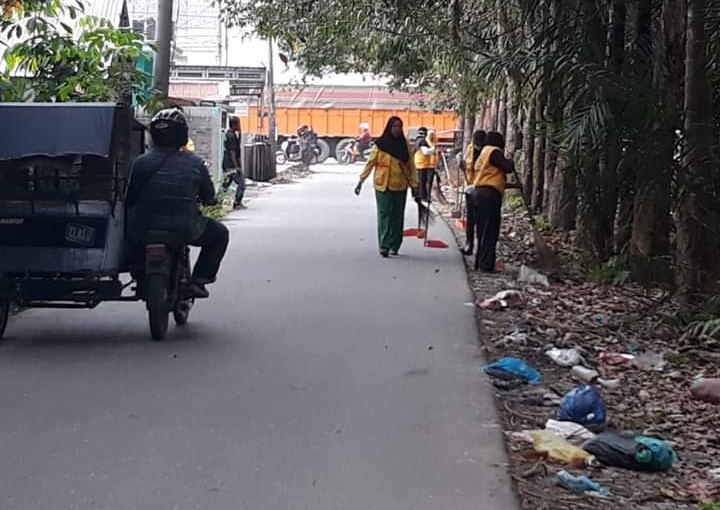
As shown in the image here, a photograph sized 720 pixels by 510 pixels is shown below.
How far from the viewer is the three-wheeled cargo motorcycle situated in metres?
9.72

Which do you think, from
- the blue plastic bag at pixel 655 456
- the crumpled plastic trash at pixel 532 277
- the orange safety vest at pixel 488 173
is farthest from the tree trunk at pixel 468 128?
the blue plastic bag at pixel 655 456

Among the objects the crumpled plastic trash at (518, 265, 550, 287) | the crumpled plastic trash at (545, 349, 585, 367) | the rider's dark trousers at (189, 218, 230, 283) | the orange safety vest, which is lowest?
the crumpled plastic trash at (518, 265, 550, 287)

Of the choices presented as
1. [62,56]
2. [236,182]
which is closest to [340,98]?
[236,182]

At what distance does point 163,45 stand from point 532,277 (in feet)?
20.1

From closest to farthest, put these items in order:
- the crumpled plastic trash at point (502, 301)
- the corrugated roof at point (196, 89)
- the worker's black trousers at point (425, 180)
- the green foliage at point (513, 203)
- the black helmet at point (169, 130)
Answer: the black helmet at point (169, 130)
the crumpled plastic trash at point (502, 301)
the worker's black trousers at point (425, 180)
the green foliage at point (513, 203)
the corrugated roof at point (196, 89)

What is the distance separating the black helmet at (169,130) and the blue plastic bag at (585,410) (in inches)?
168

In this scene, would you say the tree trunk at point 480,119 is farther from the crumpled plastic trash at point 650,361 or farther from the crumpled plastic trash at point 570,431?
the crumpled plastic trash at point 570,431

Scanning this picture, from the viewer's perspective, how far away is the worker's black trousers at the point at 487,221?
15.5 meters

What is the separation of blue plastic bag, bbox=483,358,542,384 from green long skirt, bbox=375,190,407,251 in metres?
7.91

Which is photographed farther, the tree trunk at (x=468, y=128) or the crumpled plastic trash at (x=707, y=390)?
the tree trunk at (x=468, y=128)

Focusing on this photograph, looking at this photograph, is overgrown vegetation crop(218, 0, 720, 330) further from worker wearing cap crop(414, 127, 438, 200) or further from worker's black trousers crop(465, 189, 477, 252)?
worker wearing cap crop(414, 127, 438, 200)

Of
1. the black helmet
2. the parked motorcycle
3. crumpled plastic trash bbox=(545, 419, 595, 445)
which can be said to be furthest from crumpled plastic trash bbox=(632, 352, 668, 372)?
the parked motorcycle

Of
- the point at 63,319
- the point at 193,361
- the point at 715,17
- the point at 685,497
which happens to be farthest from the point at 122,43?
the point at 685,497

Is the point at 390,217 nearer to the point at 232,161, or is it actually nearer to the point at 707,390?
the point at 707,390
